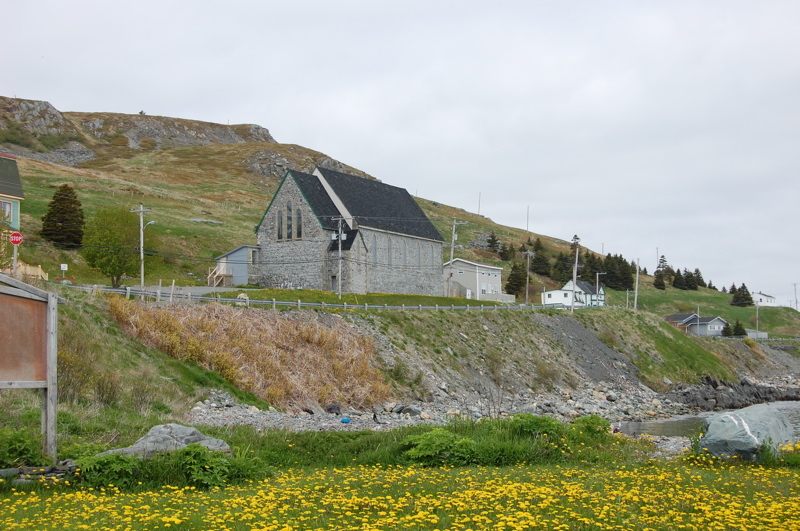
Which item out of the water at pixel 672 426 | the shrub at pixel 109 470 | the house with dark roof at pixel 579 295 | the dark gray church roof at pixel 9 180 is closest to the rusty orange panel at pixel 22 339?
the shrub at pixel 109 470

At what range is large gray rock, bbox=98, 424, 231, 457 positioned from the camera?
12.4 m

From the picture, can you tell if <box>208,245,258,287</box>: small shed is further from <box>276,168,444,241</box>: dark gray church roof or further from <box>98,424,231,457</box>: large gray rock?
<box>98,424,231,457</box>: large gray rock

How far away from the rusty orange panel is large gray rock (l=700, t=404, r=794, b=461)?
14.0 meters

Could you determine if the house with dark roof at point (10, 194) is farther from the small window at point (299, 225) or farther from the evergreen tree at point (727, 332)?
the evergreen tree at point (727, 332)

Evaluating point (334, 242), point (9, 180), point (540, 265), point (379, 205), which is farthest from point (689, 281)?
point (9, 180)

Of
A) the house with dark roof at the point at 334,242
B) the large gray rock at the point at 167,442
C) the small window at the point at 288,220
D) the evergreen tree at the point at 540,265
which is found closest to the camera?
the large gray rock at the point at 167,442

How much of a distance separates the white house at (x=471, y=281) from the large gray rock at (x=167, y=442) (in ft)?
206

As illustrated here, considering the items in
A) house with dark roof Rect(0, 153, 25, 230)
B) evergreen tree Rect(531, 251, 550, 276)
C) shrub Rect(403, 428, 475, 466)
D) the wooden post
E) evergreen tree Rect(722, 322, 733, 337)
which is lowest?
evergreen tree Rect(722, 322, 733, 337)

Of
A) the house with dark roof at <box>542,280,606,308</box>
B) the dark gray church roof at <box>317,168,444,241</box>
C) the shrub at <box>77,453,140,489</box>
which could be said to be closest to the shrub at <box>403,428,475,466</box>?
the shrub at <box>77,453,140,489</box>

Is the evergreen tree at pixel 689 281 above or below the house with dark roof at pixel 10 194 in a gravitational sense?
below

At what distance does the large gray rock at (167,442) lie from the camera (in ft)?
40.8

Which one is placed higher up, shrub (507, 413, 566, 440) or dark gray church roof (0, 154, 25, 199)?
dark gray church roof (0, 154, 25, 199)

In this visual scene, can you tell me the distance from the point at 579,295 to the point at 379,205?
50426 mm

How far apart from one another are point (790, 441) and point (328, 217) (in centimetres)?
4487
